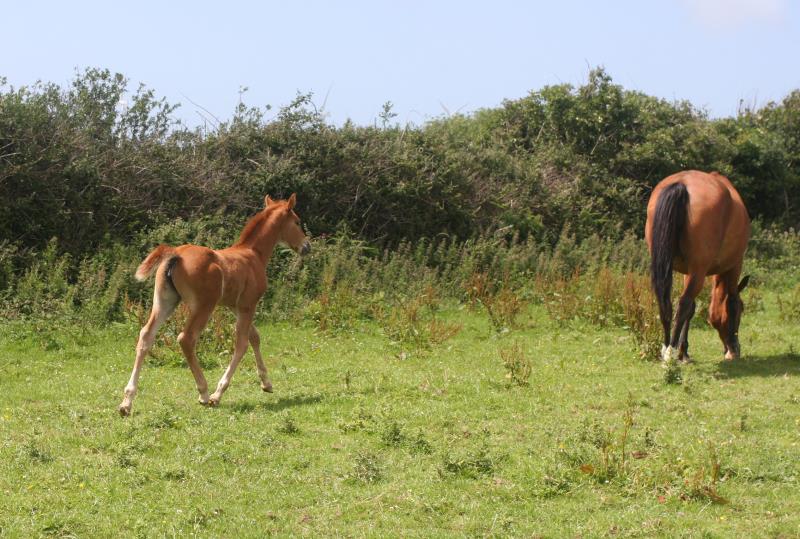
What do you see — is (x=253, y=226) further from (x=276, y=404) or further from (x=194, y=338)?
(x=276, y=404)

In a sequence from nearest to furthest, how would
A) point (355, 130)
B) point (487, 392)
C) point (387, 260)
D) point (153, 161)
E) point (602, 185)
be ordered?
1. point (487, 392)
2. point (153, 161)
3. point (387, 260)
4. point (355, 130)
5. point (602, 185)

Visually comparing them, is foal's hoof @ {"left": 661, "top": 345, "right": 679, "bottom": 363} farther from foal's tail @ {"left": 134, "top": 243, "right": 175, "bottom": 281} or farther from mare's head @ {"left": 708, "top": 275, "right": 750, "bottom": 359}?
foal's tail @ {"left": 134, "top": 243, "right": 175, "bottom": 281}

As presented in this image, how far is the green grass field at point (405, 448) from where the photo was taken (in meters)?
5.94

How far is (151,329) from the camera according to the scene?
27.8 feet

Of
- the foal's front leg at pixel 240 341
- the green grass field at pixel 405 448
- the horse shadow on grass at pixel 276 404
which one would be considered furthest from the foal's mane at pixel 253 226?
the horse shadow on grass at pixel 276 404

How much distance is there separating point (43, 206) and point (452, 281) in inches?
249

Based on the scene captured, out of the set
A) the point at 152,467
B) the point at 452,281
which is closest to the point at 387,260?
the point at 452,281

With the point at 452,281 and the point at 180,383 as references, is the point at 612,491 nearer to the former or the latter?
the point at 180,383

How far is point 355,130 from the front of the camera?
17922mm

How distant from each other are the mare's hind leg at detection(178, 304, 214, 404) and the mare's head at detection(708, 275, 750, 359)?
232 inches

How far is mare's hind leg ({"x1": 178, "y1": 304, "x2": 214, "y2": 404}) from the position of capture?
28.5 feet

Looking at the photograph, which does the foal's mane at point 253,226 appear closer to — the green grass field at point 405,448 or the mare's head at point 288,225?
the mare's head at point 288,225

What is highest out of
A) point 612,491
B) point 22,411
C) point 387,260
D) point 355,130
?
point 355,130

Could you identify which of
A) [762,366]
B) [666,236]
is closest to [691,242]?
[666,236]
